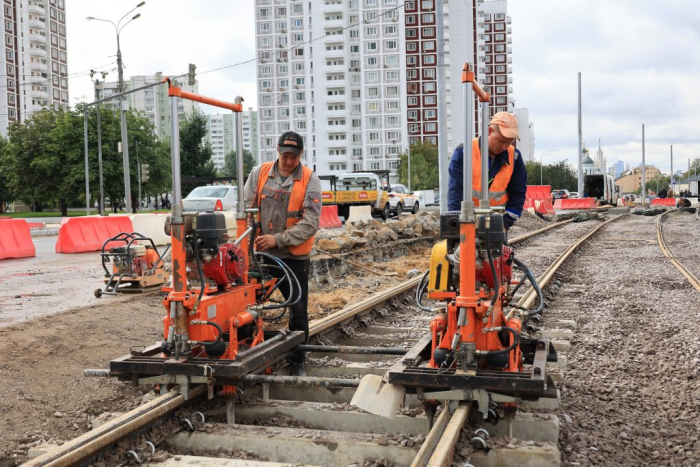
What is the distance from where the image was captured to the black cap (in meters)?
4.80

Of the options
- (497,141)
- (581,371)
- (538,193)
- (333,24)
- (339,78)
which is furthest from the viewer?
(339,78)

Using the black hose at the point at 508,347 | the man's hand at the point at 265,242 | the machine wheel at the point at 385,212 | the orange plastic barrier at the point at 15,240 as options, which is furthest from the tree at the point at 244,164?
the machine wheel at the point at 385,212

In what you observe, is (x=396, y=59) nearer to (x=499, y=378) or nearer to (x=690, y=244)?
(x=690, y=244)

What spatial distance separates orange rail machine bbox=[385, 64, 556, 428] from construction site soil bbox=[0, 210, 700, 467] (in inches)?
12.1

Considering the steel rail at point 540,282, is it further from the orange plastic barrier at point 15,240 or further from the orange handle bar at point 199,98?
the orange plastic barrier at point 15,240

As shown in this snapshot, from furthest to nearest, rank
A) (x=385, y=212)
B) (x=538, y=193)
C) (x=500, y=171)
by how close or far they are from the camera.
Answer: (x=538, y=193) < (x=385, y=212) < (x=500, y=171)

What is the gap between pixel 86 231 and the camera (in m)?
17.2

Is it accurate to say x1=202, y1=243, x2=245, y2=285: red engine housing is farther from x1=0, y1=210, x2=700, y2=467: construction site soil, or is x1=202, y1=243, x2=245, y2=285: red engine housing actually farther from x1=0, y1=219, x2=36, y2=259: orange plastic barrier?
x1=0, y1=219, x2=36, y2=259: orange plastic barrier

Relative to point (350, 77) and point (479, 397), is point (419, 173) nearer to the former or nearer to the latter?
point (350, 77)

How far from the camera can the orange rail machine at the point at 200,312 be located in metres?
4.03

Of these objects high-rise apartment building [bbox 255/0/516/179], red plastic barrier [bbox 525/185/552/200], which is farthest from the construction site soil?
high-rise apartment building [bbox 255/0/516/179]

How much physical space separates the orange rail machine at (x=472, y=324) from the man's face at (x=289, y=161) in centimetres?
138

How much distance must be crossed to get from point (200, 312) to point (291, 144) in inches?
55.5

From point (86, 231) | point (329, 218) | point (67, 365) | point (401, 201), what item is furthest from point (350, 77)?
point (67, 365)
